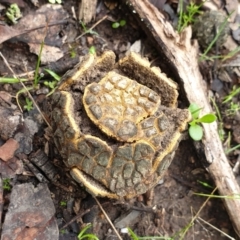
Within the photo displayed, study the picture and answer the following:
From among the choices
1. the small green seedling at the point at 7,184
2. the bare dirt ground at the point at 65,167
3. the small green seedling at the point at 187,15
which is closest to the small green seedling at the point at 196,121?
the bare dirt ground at the point at 65,167

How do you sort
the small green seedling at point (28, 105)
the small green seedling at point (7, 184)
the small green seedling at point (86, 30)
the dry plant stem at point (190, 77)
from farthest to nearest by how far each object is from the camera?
the small green seedling at point (86, 30), the dry plant stem at point (190, 77), the small green seedling at point (28, 105), the small green seedling at point (7, 184)

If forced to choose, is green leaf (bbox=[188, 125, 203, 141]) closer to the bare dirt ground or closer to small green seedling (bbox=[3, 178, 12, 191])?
the bare dirt ground

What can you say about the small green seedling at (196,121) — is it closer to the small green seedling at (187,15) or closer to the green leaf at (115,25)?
the small green seedling at (187,15)

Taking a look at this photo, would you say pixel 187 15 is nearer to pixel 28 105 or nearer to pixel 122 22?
pixel 122 22

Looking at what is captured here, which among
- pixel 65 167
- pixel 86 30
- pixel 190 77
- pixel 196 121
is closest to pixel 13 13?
pixel 86 30

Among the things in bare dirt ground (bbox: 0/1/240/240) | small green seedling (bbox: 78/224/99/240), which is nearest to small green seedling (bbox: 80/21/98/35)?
bare dirt ground (bbox: 0/1/240/240)
